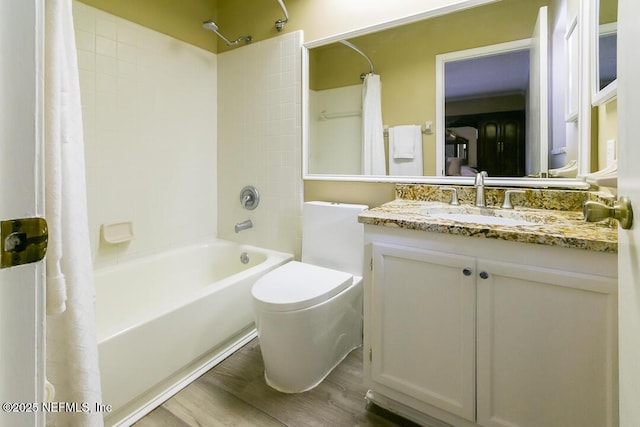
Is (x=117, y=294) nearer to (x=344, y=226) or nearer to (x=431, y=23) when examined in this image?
(x=344, y=226)

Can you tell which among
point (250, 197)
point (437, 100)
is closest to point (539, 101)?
point (437, 100)

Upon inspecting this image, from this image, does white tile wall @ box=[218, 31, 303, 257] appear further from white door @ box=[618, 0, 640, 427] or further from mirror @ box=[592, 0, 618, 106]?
white door @ box=[618, 0, 640, 427]

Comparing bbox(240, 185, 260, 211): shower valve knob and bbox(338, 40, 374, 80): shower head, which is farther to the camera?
bbox(240, 185, 260, 211): shower valve knob

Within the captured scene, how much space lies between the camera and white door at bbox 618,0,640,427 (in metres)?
0.56

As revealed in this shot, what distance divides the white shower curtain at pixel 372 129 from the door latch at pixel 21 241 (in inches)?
65.3

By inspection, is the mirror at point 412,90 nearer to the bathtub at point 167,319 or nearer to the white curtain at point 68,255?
the bathtub at point 167,319

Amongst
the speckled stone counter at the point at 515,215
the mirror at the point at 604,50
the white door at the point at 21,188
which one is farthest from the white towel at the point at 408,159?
the white door at the point at 21,188

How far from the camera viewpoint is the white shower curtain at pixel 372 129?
1901 mm

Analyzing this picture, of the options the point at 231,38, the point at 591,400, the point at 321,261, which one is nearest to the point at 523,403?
the point at 591,400

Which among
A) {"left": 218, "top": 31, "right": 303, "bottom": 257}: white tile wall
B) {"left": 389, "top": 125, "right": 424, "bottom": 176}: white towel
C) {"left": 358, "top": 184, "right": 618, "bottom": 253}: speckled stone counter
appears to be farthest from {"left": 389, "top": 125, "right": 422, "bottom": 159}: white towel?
{"left": 218, "top": 31, "right": 303, "bottom": 257}: white tile wall

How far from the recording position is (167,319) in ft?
4.58

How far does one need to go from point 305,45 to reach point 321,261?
1405 millimetres

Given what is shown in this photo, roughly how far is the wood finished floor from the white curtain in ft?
2.12

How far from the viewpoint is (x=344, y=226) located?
1.85 meters
